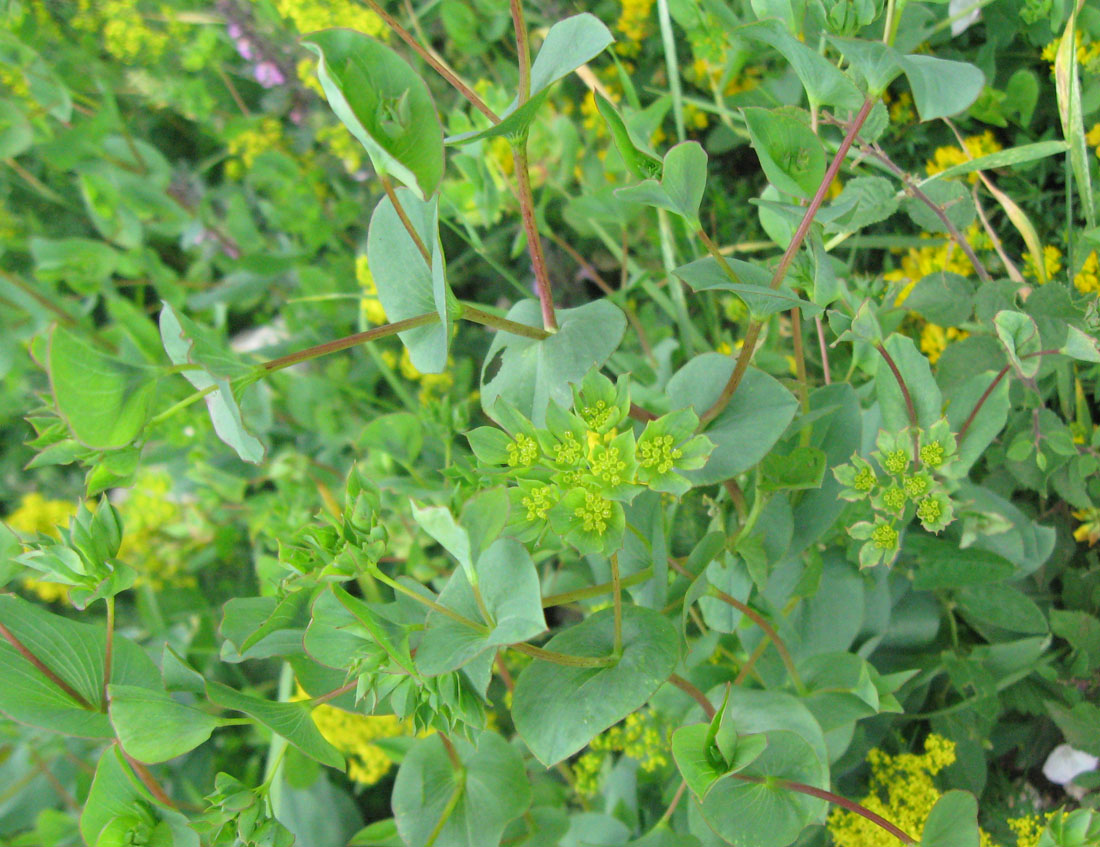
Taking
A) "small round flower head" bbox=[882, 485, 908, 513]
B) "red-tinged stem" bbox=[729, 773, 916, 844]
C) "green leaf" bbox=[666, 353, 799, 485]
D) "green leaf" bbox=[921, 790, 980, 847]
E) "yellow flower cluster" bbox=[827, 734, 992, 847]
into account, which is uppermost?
"green leaf" bbox=[666, 353, 799, 485]

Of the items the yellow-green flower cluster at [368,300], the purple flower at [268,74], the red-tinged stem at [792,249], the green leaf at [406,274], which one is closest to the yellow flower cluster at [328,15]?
the purple flower at [268,74]

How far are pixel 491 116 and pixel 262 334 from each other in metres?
0.95

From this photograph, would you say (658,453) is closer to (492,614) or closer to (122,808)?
(492,614)

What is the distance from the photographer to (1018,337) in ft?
1.49

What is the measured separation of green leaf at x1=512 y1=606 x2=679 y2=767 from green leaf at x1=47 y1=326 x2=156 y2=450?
238mm

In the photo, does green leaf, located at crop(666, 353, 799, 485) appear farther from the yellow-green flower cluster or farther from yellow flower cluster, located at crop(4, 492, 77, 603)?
yellow flower cluster, located at crop(4, 492, 77, 603)

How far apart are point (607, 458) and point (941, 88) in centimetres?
22

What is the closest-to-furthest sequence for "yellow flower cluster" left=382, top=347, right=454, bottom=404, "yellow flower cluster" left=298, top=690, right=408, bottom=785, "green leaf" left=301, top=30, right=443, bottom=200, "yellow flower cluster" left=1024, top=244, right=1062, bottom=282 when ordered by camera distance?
"green leaf" left=301, top=30, right=443, bottom=200 → "yellow flower cluster" left=1024, top=244, right=1062, bottom=282 → "yellow flower cluster" left=298, top=690, right=408, bottom=785 → "yellow flower cluster" left=382, top=347, right=454, bottom=404

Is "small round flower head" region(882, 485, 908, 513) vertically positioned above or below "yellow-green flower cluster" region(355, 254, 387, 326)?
above

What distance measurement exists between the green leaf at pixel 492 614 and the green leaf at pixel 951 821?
0.85 feet

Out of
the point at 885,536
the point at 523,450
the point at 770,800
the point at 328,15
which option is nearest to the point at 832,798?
the point at 770,800

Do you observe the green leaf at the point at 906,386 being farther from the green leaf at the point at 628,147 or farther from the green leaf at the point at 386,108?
the green leaf at the point at 386,108

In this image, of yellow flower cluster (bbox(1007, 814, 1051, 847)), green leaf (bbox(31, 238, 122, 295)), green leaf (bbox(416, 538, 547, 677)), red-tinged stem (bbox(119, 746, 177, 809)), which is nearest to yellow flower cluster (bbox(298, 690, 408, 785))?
red-tinged stem (bbox(119, 746, 177, 809))

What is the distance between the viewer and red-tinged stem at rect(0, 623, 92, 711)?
436 millimetres
